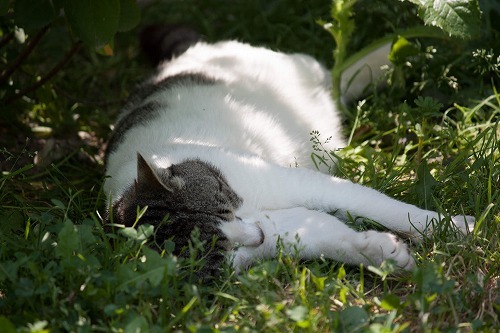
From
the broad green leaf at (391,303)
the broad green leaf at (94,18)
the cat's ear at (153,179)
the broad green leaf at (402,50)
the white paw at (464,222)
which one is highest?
the broad green leaf at (94,18)

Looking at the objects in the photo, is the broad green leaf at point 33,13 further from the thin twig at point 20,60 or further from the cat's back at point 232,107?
the cat's back at point 232,107

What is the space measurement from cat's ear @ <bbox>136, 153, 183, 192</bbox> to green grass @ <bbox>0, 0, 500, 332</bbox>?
203 mm

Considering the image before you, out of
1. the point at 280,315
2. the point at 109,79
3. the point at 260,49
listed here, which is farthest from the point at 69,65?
the point at 280,315

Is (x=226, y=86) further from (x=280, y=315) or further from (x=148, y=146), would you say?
(x=280, y=315)

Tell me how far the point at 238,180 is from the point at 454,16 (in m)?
1.26

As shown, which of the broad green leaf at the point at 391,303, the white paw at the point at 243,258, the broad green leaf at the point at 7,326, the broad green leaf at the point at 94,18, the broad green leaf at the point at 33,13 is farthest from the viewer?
the broad green leaf at the point at 33,13

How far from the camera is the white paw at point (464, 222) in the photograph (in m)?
2.71

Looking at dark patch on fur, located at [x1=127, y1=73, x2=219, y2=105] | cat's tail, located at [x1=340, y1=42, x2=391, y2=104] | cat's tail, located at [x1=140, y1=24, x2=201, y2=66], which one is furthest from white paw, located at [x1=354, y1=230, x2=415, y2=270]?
cat's tail, located at [x1=140, y1=24, x2=201, y2=66]

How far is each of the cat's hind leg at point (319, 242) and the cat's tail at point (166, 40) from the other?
188 cm

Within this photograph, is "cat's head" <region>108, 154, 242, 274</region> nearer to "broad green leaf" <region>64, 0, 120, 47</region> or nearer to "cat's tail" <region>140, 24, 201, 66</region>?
"broad green leaf" <region>64, 0, 120, 47</region>

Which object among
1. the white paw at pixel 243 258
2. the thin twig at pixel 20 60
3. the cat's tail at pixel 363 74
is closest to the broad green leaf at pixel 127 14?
the thin twig at pixel 20 60

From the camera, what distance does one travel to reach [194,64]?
4.01 metres

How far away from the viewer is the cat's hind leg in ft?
8.34

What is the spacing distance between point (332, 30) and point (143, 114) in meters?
1.16
